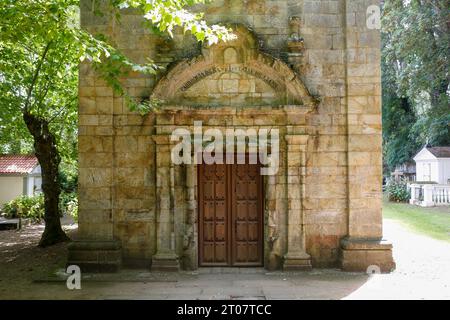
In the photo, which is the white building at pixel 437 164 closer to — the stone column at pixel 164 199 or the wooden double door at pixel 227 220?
the wooden double door at pixel 227 220

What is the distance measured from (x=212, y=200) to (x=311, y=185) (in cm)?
209

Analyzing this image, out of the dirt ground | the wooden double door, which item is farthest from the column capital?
the dirt ground

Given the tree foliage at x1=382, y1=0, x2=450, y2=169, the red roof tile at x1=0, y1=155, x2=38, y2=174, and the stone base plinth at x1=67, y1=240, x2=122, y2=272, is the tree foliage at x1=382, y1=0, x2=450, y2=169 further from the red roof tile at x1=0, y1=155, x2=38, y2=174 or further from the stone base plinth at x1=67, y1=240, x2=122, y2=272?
the red roof tile at x1=0, y1=155, x2=38, y2=174

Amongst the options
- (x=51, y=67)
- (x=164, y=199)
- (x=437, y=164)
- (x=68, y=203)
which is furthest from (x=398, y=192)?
(x=51, y=67)

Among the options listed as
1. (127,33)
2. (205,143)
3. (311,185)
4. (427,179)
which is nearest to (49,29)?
(127,33)

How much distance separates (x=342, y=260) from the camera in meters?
8.39

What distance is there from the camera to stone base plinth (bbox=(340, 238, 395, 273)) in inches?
328

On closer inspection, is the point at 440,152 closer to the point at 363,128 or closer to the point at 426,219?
the point at 426,219

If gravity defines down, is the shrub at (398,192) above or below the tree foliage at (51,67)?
below

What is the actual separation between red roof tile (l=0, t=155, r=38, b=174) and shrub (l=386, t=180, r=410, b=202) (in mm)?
21411

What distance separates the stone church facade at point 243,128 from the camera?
28.0 feet

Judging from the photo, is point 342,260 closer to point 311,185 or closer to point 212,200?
point 311,185

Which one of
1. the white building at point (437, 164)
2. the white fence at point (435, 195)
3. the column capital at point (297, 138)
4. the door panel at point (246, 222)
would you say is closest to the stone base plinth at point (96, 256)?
the door panel at point (246, 222)

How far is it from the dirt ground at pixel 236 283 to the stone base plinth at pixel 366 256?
18cm
